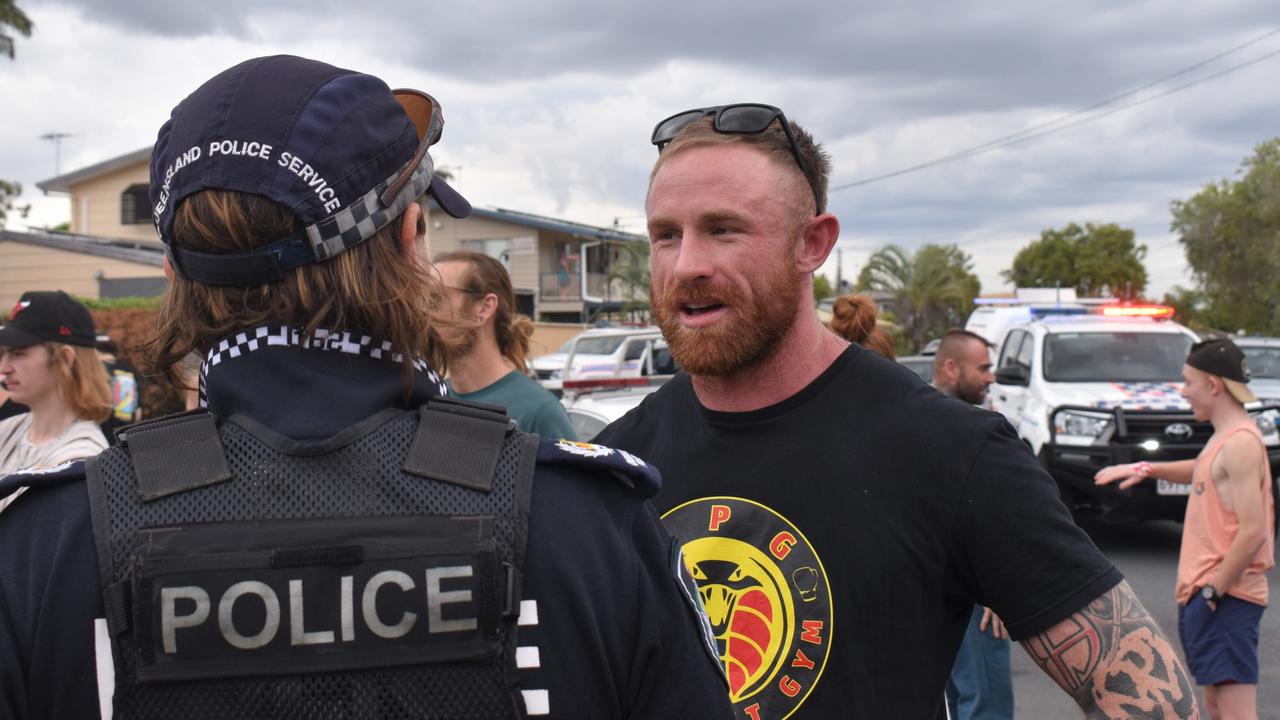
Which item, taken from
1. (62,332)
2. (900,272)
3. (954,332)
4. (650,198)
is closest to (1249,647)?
(954,332)

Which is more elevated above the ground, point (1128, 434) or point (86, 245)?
point (86, 245)

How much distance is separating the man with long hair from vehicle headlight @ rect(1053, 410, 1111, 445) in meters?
6.49

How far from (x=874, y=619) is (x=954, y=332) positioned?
5301mm

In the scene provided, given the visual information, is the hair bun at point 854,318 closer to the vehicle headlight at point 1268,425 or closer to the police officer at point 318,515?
the police officer at point 318,515

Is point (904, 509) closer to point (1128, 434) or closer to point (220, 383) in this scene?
point (220, 383)

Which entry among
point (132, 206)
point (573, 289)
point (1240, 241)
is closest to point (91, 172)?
point (132, 206)

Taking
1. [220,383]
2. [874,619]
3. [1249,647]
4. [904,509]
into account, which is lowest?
[1249,647]

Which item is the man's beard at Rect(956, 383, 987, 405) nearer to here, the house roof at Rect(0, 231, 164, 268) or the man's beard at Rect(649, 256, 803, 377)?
the man's beard at Rect(649, 256, 803, 377)

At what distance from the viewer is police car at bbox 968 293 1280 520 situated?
959 centimetres

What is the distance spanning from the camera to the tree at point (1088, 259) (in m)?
67.4

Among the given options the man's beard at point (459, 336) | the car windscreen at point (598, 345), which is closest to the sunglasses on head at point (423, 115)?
the man's beard at point (459, 336)

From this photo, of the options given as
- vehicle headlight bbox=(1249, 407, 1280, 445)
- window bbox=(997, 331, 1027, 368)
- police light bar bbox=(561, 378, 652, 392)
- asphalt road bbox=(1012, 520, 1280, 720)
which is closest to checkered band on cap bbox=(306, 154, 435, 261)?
asphalt road bbox=(1012, 520, 1280, 720)

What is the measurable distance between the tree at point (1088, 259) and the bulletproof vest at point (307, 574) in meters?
69.5

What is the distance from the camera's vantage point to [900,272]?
44906mm
